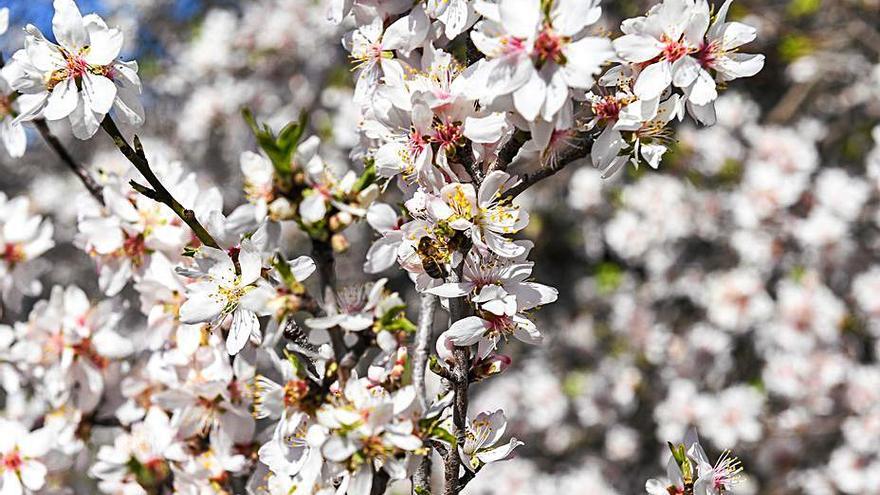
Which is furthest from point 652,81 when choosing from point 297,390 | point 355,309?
point 297,390

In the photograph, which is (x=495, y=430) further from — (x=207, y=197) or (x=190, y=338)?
(x=207, y=197)

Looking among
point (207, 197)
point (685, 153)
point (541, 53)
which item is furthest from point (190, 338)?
point (685, 153)

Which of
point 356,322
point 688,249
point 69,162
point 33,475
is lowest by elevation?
point 688,249

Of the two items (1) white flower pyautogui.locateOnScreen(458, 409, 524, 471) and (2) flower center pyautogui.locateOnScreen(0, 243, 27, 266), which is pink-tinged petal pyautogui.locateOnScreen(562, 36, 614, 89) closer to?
(1) white flower pyautogui.locateOnScreen(458, 409, 524, 471)

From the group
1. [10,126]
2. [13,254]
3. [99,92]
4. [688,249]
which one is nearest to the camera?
[99,92]

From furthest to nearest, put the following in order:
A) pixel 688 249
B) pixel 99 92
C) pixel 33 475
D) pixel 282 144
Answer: pixel 688 249, pixel 33 475, pixel 99 92, pixel 282 144

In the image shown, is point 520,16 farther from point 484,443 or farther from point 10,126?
point 10,126
